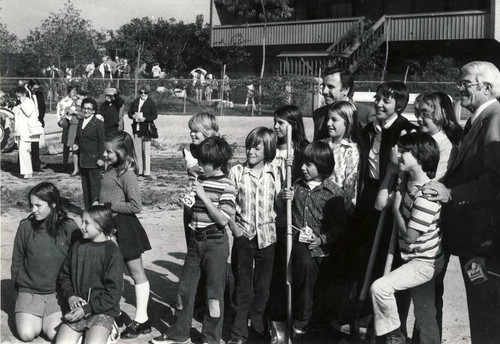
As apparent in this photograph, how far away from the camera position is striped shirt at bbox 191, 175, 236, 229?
4926 mm

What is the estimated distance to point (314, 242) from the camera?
16.1ft

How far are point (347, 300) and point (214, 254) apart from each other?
3.58 ft

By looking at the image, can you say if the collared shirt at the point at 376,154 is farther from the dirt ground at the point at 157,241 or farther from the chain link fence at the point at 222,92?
the chain link fence at the point at 222,92

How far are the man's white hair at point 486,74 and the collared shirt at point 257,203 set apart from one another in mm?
1653

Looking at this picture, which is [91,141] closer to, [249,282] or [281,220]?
[281,220]

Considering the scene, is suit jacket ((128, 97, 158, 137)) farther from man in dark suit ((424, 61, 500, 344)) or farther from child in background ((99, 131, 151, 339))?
man in dark suit ((424, 61, 500, 344))

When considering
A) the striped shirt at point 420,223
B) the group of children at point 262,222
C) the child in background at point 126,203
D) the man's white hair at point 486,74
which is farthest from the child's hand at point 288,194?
the man's white hair at point 486,74

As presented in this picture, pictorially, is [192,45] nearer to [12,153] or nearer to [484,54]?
[484,54]

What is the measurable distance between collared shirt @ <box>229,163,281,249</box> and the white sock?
91cm

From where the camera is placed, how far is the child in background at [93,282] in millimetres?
4754

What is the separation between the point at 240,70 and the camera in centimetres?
3478

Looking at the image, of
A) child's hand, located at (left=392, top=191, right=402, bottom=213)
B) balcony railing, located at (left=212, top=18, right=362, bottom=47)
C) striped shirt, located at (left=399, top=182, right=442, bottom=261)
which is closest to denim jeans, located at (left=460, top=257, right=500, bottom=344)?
striped shirt, located at (left=399, top=182, right=442, bottom=261)

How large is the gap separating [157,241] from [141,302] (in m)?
2.99

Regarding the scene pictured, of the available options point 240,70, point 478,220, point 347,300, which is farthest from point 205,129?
point 240,70
